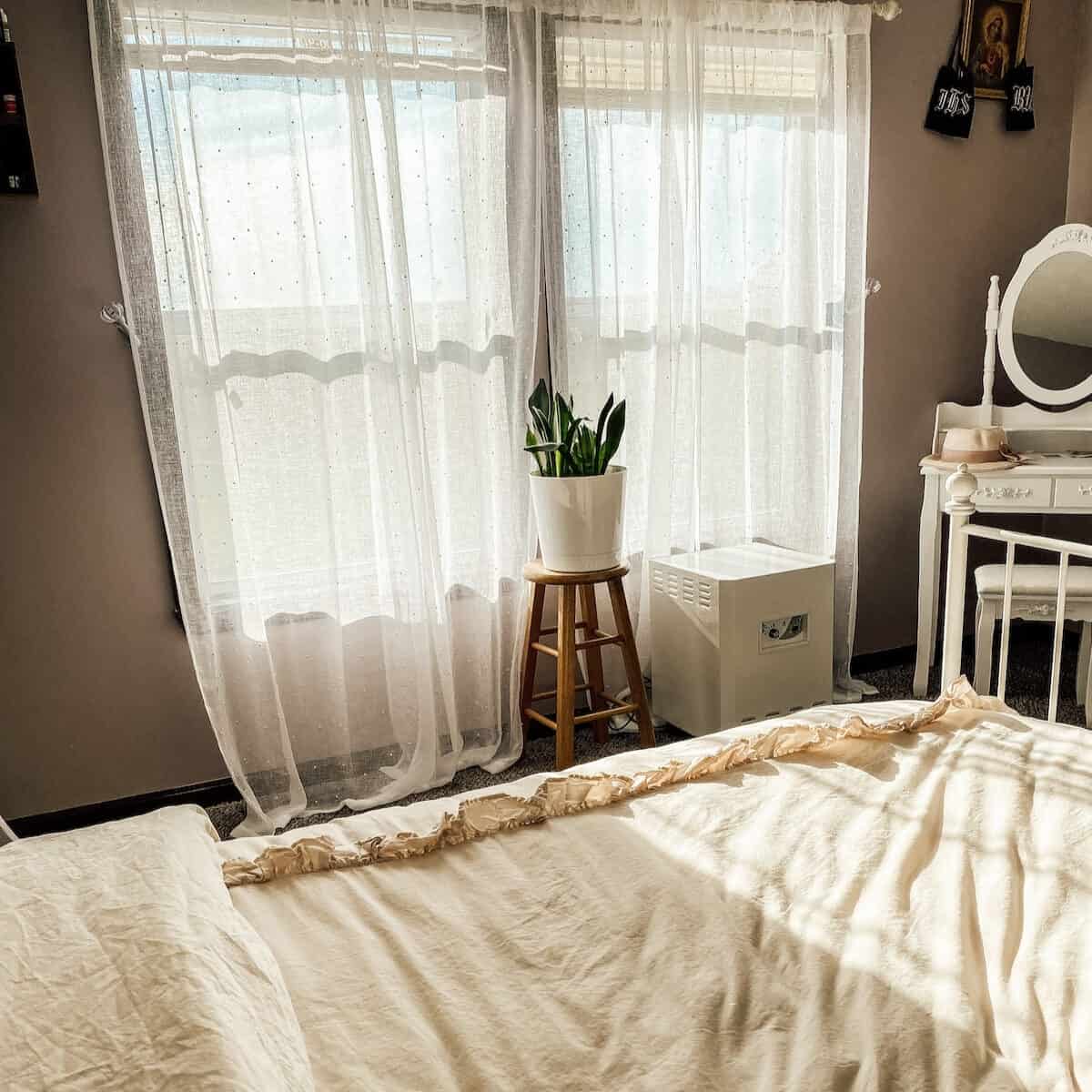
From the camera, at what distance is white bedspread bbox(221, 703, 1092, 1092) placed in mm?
1031

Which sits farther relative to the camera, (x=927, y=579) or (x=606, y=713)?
(x=927, y=579)

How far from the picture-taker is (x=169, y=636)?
8.95ft

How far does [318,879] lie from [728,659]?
5.69 feet

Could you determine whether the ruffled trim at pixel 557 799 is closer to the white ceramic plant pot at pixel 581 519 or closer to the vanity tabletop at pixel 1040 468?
the white ceramic plant pot at pixel 581 519

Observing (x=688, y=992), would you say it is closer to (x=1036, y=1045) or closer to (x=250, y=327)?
(x=1036, y=1045)

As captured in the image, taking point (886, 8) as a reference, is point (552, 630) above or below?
below

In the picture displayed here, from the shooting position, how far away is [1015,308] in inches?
138

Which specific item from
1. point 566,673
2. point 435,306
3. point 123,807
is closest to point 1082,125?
point 435,306

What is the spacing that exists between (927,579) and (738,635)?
32.4 inches

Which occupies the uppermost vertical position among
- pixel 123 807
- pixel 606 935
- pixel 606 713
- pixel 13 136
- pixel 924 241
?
pixel 13 136

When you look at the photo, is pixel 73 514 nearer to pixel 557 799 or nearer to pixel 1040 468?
pixel 557 799

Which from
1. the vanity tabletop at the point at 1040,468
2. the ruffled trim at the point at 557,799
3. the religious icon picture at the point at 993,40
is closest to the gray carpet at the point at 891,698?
the vanity tabletop at the point at 1040,468

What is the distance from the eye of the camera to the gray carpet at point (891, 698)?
9.27 ft

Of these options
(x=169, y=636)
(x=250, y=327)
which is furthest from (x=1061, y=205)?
(x=169, y=636)
